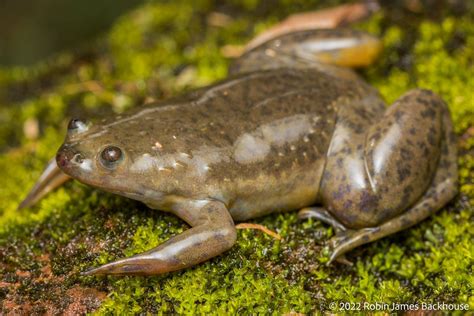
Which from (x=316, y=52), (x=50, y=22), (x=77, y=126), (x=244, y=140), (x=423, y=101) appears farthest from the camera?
(x=50, y=22)

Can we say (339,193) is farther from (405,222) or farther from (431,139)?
(431,139)

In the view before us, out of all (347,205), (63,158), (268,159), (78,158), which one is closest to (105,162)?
(78,158)

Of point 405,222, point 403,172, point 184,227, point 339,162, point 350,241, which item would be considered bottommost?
point 184,227

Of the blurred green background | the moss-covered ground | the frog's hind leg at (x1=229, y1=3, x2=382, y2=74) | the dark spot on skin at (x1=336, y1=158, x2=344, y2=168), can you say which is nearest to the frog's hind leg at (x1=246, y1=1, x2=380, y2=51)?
the moss-covered ground

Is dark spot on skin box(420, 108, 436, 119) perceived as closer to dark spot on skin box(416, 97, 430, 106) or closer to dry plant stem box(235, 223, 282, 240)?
dark spot on skin box(416, 97, 430, 106)

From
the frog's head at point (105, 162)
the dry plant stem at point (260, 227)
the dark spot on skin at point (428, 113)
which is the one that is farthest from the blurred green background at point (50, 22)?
the dark spot on skin at point (428, 113)

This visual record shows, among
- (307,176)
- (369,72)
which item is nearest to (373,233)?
(307,176)
